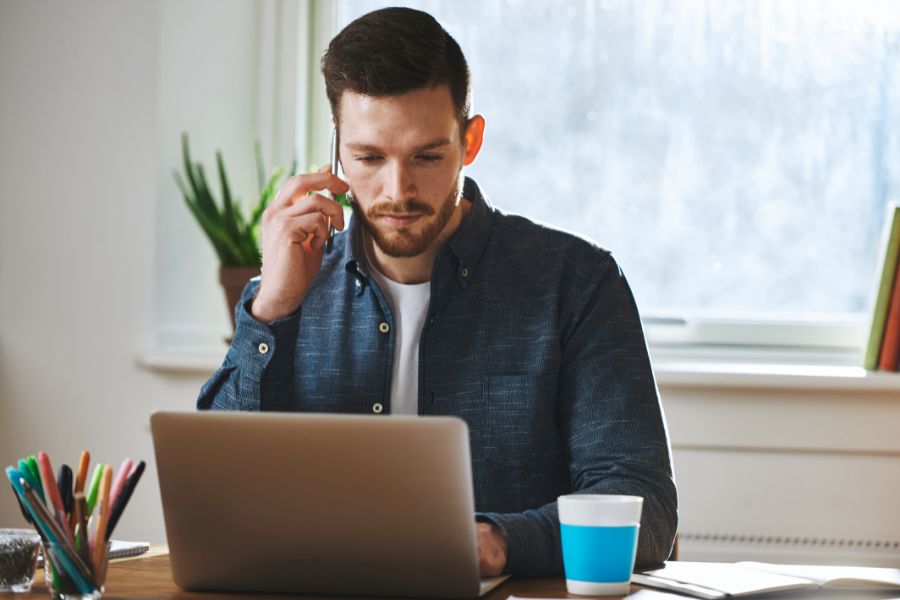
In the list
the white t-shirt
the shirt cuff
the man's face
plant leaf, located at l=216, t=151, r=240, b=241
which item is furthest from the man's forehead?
plant leaf, located at l=216, t=151, r=240, b=241

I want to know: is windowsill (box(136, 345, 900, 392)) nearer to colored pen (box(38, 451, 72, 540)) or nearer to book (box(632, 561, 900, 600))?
book (box(632, 561, 900, 600))

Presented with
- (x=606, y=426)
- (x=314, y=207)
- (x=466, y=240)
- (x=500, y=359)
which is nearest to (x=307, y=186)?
(x=314, y=207)

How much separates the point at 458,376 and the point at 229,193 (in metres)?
0.91

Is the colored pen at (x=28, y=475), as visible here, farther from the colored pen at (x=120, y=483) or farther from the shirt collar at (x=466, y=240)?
the shirt collar at (x=466, y=240)

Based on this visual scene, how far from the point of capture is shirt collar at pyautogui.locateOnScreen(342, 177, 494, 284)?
1733 millimetres

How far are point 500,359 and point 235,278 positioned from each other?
2.76 feet

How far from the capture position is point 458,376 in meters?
1.69

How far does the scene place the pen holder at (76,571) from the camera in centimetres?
111

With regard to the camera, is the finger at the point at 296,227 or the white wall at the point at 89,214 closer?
the finger at the point at 296,227

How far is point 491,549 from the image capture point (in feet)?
4.11

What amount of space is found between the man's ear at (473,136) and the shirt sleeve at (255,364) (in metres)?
0.36

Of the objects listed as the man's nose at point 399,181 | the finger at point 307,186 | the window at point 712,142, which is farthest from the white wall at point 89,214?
the man's nose at point 399,181

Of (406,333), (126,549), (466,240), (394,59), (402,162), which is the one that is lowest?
(126,549)

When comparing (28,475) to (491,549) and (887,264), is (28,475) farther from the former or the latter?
(887,264)
